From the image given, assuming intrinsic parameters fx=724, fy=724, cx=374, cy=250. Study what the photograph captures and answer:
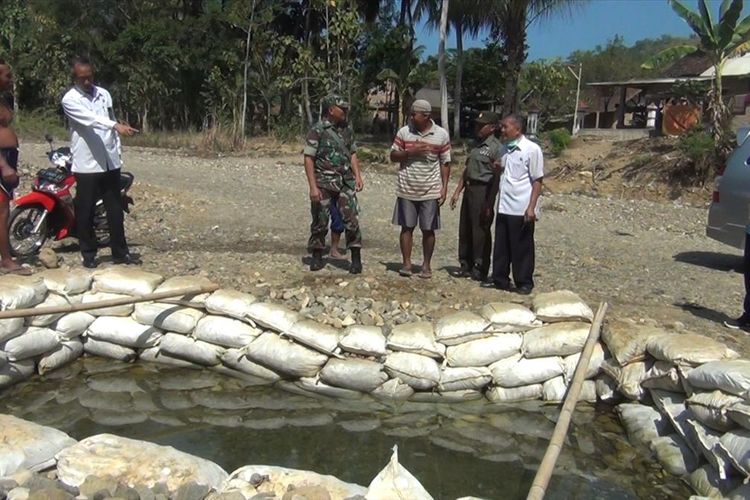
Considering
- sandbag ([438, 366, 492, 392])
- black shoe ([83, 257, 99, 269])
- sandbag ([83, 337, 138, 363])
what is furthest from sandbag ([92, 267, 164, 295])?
sandbag ([438, 366, 492, 392])

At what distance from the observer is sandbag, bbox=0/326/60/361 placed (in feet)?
14.9

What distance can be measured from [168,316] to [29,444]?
1.75m

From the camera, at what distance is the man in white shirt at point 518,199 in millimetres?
5371

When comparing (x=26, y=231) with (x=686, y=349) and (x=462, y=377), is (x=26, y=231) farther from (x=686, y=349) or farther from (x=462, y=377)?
(x=686, y=349)

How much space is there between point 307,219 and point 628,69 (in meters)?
47.0

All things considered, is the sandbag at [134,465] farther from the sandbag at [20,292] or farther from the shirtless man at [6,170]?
the shirtless man at [6,170]

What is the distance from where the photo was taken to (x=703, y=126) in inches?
564

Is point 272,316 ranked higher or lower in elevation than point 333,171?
lower

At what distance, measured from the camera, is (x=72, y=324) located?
4.87 m

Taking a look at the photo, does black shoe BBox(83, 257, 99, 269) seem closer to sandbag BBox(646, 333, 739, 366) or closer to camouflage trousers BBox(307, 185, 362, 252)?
camouflage trousers BBox(307, 185, 362, 252)

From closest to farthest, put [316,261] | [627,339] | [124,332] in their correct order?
1. [627,339]
2. [124,332]
3. [316,261]

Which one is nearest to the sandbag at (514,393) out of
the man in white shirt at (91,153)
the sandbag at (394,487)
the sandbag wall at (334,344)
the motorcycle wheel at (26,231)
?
the sandbag wall at (334,344)

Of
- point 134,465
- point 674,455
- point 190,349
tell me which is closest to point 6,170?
point 190,349

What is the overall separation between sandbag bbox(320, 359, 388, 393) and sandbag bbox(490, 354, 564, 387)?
0.72 metres
